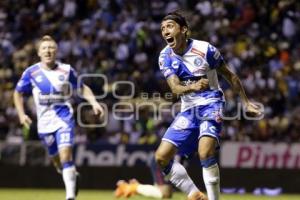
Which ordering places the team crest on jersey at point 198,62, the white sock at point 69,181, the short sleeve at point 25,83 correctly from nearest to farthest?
the team crest on jersey at point 198,62 → the white sock at point 69,181 → the short sleeve at point 25,83

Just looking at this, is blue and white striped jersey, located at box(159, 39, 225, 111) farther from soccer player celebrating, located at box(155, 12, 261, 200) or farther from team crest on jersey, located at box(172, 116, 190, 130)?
team crest on jersey, located at box(172, 116, 190, 130)

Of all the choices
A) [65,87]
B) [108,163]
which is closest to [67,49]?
[108,163]

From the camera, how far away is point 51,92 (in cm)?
1118

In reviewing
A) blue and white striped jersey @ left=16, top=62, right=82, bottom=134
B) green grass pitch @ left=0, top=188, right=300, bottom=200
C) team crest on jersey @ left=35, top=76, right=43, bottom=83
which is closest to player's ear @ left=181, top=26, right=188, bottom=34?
blue and white striped jersey @ left=16, top=62, right=82, bottom=134

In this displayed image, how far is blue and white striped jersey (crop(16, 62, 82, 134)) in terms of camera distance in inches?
437

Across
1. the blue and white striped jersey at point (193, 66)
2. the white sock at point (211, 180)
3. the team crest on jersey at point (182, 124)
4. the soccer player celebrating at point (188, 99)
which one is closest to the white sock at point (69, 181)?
the soccer player celebrating at point (188, 99)

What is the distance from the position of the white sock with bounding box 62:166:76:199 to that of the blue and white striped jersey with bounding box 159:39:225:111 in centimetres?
203

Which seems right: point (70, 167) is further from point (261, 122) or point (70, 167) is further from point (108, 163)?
point (261, 122)

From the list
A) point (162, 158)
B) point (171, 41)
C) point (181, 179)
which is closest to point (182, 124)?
point (162, 158)

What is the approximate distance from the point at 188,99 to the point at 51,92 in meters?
2.83

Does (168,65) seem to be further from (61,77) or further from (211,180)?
(61,77)

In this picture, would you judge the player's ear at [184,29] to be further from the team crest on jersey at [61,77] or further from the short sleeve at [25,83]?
the short sleeve at [25,83]

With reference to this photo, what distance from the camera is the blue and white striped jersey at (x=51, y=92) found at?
437 inches

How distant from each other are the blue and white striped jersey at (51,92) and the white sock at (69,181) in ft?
2.79
